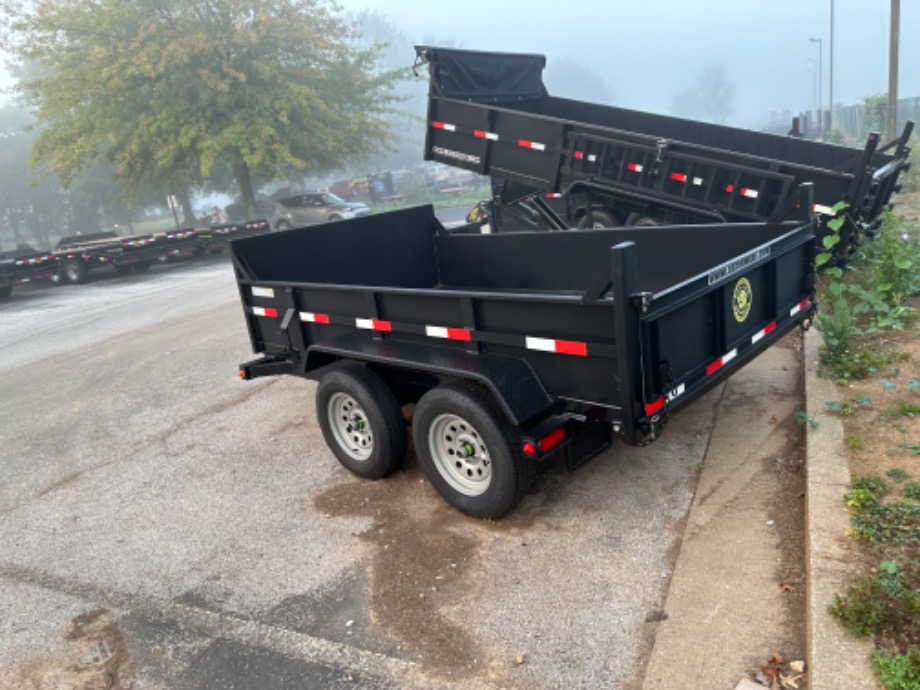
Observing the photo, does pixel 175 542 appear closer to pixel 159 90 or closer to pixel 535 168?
pixel 535 168

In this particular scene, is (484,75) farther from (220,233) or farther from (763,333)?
(220,233)

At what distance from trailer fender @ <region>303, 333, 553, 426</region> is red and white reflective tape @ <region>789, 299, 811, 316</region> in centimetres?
210

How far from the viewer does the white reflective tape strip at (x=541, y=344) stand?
3.96m

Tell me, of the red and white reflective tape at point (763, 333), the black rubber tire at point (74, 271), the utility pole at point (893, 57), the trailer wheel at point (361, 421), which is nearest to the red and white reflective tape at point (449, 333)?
the trailer wheel at point (361, 421)

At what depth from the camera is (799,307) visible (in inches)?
202

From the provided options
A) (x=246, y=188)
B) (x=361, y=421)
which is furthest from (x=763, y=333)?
(x=246, y=188)

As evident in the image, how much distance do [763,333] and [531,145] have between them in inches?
251

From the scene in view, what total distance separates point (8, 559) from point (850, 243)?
892 centimetres

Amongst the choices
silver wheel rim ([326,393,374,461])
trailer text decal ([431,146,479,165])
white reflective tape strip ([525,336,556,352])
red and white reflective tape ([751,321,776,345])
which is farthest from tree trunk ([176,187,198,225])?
red and white reflective tape ([751,321,776,345])

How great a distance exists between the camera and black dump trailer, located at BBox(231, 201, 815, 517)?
146 inches

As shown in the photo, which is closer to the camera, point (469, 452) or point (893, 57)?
point (469, 452)

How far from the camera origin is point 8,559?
15.7 feet

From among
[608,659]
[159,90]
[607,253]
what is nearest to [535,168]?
[607,253]

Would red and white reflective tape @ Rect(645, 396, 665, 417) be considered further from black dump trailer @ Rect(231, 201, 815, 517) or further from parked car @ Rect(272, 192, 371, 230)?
parked car @ Rect(272, 192, 371, 230)
